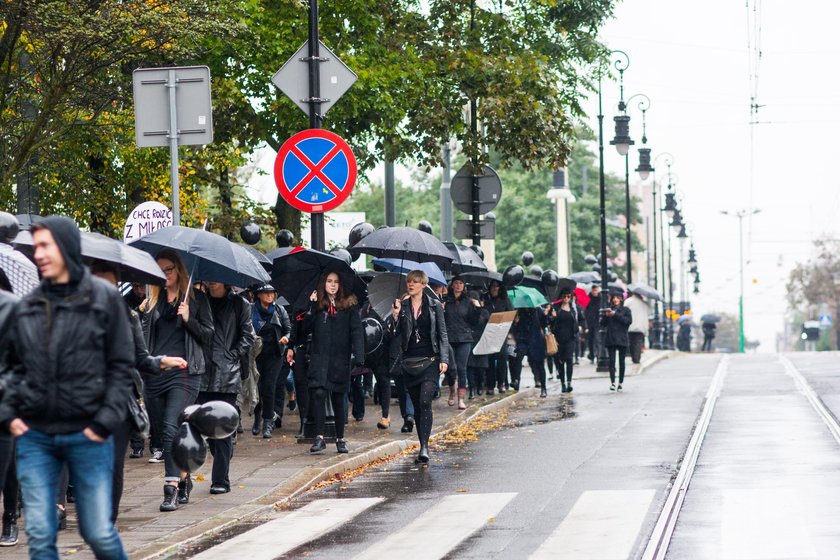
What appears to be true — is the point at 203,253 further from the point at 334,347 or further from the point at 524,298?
the point at 524,298

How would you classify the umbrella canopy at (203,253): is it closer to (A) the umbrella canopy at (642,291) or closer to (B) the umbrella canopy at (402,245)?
(B) the umbrella canopy at (402,245)

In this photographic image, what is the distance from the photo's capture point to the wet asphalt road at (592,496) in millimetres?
8898

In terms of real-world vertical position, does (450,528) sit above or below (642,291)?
below

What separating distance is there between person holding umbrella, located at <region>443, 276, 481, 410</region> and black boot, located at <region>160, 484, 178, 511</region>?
30.8 feet

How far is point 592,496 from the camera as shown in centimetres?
1114

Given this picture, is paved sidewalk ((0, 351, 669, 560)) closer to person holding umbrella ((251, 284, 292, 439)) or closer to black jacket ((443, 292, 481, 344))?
person holding umbrella ((251, 284, 292, 439))

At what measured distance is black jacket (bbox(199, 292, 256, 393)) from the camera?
36.0 feet

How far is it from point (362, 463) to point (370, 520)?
11.6 ft

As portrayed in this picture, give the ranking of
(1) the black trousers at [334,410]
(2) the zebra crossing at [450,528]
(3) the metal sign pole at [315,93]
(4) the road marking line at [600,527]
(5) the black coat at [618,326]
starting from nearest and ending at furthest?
(4) the road marking line at [600,527] → (2) the zebra crossing at [450,528] → (1) the black trousers at [334,410] → (3) the metal sign pole at [315,93] → (5) the black coat at [618,326]

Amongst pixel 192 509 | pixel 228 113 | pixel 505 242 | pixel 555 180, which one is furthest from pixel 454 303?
pixel 505 242

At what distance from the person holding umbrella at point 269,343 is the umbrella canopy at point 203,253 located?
4729 mm

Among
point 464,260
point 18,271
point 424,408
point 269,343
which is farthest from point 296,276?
point 464,260

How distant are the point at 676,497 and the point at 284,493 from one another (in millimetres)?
2889

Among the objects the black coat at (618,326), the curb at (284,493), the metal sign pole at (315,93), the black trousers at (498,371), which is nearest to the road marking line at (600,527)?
the curb at (284,493)
